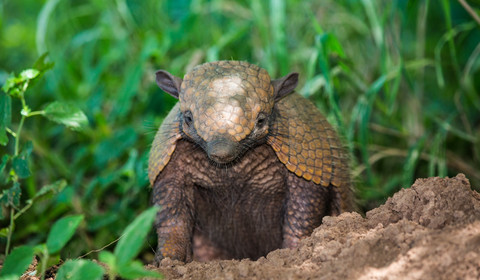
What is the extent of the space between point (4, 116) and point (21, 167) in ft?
1.02

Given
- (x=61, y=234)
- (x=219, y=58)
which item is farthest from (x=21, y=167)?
(x=219, y=58)

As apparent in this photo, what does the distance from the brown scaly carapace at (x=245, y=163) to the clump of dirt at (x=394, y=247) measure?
1.55 ft

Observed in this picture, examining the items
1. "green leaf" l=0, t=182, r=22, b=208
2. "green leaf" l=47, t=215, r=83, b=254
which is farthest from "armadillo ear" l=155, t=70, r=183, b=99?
"green leaf" l=47, t=215, r=83, b=254

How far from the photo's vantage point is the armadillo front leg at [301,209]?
3.30 metres

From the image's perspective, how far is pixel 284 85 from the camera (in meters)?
3.36

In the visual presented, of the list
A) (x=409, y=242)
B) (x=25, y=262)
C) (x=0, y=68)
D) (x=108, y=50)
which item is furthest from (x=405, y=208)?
(x=0, y=68)

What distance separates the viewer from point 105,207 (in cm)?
543

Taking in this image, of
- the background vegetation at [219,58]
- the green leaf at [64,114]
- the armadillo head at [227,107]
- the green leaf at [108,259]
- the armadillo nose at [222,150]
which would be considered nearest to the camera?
the green leaf at [108,259]

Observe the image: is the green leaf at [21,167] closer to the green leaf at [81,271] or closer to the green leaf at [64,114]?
the green leaf at [64,114]

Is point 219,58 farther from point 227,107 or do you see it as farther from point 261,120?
point 227,107

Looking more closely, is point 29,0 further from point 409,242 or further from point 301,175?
point 409,242

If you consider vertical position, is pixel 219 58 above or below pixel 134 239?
above

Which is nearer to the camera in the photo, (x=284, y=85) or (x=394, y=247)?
(x=394, y=247)

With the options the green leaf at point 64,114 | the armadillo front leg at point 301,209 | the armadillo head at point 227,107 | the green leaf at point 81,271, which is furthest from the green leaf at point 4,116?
the armadillo front leg at point 301,209
